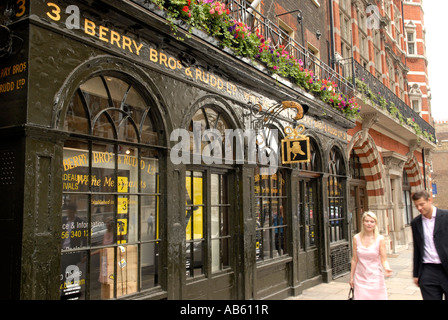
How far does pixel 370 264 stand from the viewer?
506 centimetres

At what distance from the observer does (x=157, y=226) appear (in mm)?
5715

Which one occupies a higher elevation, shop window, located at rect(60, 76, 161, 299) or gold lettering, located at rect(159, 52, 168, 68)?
gold lettering, located at rect(159, 52, 168, 68)

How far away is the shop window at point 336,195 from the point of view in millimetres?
11589

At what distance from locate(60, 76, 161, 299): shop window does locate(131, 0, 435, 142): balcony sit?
139cm

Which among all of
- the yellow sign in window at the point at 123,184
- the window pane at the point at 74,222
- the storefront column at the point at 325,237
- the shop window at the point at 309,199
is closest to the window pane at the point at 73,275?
the window pane at the point at 74,222

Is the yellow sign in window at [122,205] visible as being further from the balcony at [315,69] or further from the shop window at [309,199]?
the shop window at [309,199]

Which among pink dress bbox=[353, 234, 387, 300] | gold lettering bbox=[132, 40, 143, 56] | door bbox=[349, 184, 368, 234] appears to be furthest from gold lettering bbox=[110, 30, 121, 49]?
door bbox=[349, 184, 368, 234]

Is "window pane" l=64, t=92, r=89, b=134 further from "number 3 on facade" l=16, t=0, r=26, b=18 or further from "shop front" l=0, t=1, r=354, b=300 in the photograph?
"number 3 on facade" l=16, t=0, r=26, b=18

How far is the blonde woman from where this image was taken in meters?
5.01

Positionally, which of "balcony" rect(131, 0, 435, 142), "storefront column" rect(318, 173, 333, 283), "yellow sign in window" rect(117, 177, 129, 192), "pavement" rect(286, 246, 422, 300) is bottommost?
"pavement" rect(286, 246, 422, 300)

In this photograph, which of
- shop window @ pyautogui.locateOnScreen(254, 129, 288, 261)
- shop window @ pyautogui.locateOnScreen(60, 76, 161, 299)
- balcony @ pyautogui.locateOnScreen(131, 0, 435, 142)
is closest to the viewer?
shop window @ pyautogui.locateOnScreen(60, 76, 161, 299)

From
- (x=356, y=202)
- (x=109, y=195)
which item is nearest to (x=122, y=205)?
(x=109, y=195)

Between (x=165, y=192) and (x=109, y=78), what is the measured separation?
169 centimetres

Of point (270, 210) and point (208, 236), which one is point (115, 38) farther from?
point (270, 210)
